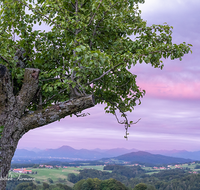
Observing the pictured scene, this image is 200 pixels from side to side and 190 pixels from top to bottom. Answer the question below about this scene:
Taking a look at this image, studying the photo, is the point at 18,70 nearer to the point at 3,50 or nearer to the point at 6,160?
the point at 3,50

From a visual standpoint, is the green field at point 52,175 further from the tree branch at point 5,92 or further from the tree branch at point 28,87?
the tree branch at point 5,92

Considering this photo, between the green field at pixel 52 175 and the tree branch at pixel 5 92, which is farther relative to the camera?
the green field at pixel 52 175

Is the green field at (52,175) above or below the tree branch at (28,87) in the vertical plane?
below

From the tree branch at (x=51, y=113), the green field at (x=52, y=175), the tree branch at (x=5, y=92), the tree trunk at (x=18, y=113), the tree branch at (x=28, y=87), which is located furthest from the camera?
the green field at (x=52, y=175)

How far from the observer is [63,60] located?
11.0 meters

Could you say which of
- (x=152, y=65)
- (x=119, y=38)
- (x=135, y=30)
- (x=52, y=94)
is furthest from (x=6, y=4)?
(x=152, y=65)

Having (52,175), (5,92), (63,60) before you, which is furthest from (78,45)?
(52,175)

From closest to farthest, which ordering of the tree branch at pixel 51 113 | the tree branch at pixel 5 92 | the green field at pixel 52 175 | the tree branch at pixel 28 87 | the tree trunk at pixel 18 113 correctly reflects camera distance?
the tree trunk at pixel 18 113 < the tree branch at pixel 5 92 < the tree branch at pixel 51 113 < the tree branch at pixel 28 87 < the green field at pixel 52 175

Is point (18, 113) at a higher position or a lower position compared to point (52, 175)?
higher

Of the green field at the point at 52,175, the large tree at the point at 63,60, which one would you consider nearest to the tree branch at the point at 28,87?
the large tree at the point at 63,60

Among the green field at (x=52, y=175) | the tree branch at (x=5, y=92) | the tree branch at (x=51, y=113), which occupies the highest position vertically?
the tree branch at (x=5, y=92)

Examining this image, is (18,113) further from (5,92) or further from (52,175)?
(52,175)

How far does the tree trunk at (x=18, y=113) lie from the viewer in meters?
8.53

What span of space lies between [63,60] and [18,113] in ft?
12.0
